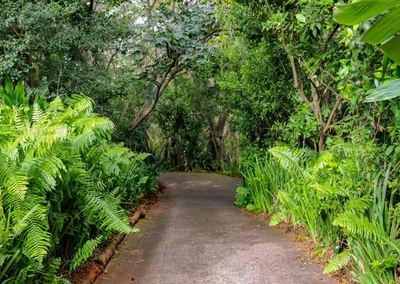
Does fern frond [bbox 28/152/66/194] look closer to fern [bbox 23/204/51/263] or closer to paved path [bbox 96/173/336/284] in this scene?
fern [bbox 23/204/51/263]

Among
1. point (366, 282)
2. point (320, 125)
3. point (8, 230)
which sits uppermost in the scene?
point (320, 125)

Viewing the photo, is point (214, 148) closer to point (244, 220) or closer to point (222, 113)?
point (222, 113)

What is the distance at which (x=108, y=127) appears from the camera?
4.03 m

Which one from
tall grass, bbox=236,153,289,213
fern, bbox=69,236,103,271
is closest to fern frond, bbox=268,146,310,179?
tall grass, bbox=236,153,289,213

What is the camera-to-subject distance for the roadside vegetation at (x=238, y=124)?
9.13 feet

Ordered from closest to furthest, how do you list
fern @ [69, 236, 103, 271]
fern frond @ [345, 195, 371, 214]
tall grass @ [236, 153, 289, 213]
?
fern @ [69, 236, 103, 271]
fern frond @ [345, 195, 371, 214]
tall grass @ [236, 153, 289, 213]

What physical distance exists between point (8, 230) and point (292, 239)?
11.5 ft

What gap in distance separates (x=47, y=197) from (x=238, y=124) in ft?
27.0

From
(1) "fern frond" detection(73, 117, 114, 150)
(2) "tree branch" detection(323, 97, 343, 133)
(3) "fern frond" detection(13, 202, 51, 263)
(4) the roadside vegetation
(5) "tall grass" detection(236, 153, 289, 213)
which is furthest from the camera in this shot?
(5) "tall grass" detection(236, 153, 289, 213)

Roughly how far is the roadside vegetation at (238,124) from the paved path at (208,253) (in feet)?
1.32

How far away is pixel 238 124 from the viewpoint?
431 inches

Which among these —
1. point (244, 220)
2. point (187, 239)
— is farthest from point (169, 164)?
point (187, 239)

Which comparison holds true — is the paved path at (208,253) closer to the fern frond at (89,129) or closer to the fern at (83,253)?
the fern at (83,253)

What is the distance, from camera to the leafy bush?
264 cm
